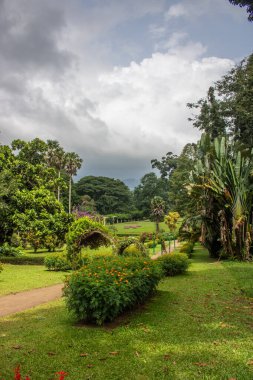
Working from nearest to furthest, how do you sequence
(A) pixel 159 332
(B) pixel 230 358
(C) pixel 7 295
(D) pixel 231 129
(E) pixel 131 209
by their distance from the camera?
(B) pixel 230 358, (A) pixel 159 332, (C) pixel 7 295, (D) pixel 231 129, (E) pixel 131 209

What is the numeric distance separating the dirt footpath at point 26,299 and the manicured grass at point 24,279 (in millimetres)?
693

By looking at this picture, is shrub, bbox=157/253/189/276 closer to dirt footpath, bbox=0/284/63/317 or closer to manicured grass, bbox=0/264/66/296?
manicured grass, bbox=0/264/66/296

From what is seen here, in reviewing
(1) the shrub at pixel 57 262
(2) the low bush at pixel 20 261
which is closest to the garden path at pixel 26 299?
(1) the shrub at pixel 57 262

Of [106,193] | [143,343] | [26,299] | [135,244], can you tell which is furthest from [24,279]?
[106,193]

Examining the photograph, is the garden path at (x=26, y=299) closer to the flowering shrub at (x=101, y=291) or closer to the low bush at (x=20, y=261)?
the flowering shrub at (x=101, y=291)

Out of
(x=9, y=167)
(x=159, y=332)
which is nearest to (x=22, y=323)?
(x=159, y=332)

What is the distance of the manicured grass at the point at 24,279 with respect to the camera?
Result: 1415cm

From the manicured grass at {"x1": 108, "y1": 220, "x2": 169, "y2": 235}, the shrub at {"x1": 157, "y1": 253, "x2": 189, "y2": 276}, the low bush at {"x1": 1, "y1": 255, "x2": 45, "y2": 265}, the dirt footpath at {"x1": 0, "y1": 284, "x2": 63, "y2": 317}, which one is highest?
the manicured grass at {"x1": 108, "y1": 220, "x2": 169, "y2": 235}

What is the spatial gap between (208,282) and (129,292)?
619cm

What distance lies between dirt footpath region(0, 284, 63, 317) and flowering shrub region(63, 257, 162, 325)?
10.2 feet

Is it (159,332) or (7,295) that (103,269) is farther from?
(7,295)

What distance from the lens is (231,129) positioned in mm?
33344

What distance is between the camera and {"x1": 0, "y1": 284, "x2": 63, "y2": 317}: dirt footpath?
10250 millimetres

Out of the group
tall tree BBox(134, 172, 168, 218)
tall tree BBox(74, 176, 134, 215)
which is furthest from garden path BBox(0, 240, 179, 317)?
tall tree BBox(134, 172, 168, 218)
